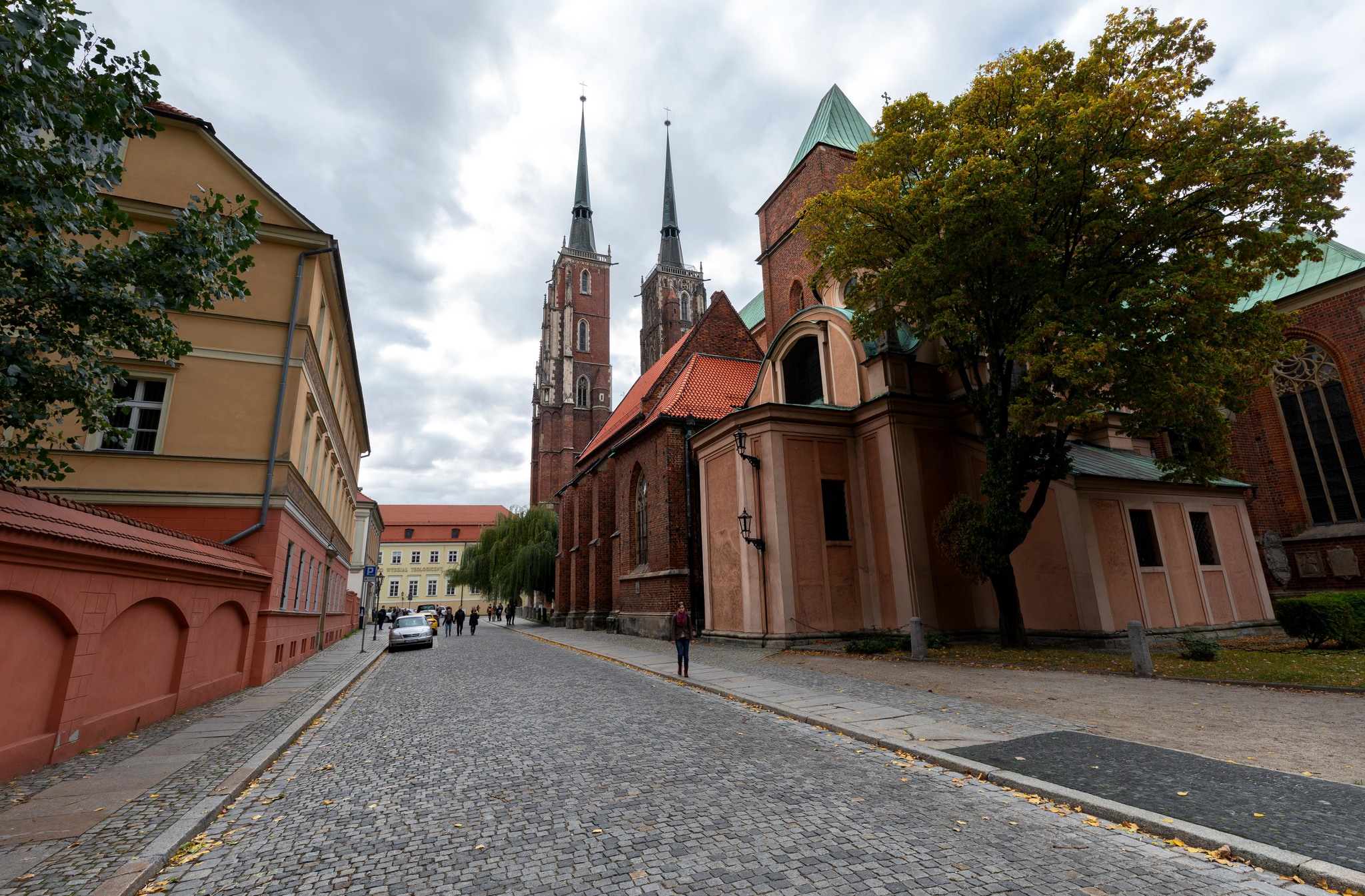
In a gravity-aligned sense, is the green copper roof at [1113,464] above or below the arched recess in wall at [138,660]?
above

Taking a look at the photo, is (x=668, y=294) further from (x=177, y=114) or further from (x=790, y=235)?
(x=177, y=114)

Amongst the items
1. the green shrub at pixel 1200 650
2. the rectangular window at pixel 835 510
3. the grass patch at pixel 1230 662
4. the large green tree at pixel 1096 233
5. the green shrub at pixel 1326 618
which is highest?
the large green tree at pixel 1096 233

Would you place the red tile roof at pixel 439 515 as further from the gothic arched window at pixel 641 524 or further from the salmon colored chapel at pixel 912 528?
the salmon colored chapel at pixel 912 528

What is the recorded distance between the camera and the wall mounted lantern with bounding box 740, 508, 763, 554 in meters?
17.3

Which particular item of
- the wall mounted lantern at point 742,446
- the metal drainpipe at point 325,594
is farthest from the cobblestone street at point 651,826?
the metal drainpipe at point 325,594

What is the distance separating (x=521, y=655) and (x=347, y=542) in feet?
52.9

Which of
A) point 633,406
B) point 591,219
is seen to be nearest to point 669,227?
point 591,219

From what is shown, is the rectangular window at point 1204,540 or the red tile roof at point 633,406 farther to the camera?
the red tile roof at point 633,406

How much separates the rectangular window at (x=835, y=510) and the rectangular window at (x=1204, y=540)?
896 cm

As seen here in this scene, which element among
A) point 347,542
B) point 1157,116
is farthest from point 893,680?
point 347,542

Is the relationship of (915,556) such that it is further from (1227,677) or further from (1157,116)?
(1157,116)

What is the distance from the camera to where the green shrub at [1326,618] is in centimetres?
1285

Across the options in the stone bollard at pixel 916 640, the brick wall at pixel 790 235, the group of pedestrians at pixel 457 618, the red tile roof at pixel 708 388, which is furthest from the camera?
the group of pedestrians at pixel 457 618

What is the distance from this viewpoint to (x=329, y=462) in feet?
66.3
